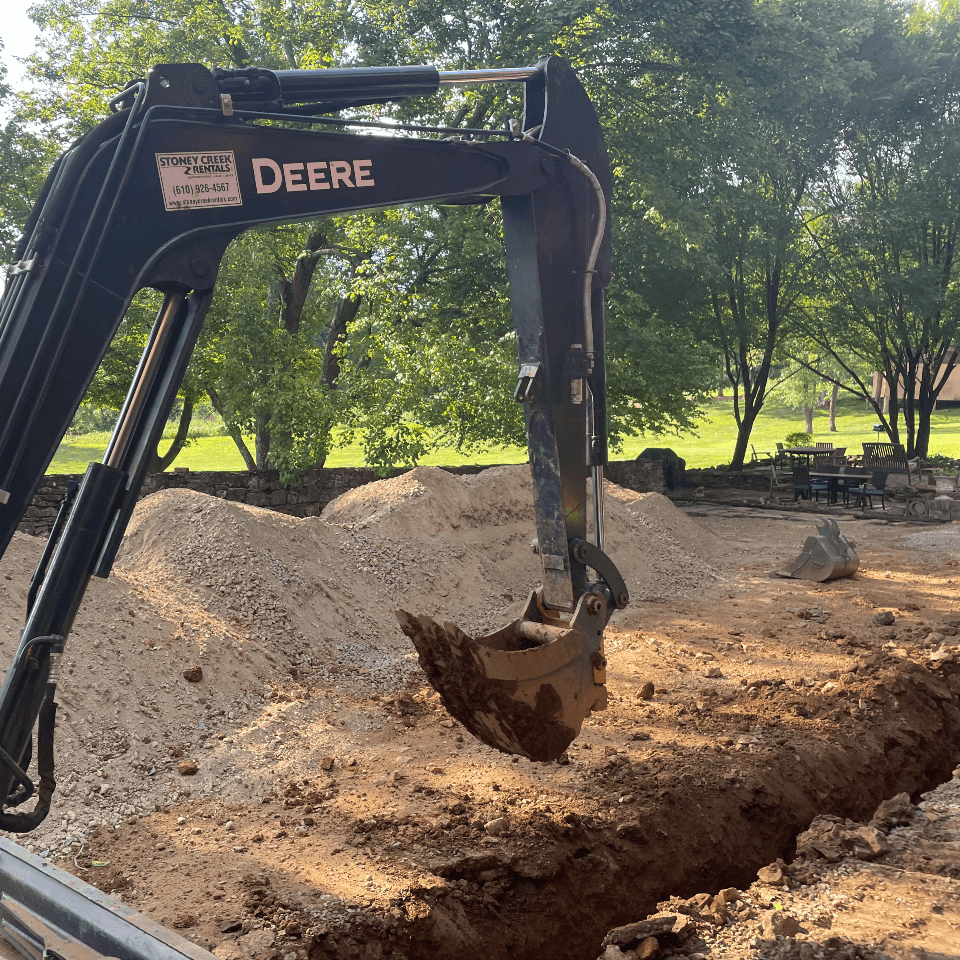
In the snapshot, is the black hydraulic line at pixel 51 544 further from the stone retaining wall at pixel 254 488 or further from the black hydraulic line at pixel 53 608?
the stone retaining wall at pixel 254 488

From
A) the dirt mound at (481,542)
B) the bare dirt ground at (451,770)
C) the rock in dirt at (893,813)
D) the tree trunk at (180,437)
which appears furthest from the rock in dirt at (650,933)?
the tree trunk at (180,437)

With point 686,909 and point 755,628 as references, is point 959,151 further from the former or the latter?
point 686,909

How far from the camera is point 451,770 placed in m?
7.27

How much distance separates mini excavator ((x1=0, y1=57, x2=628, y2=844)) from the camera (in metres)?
3.99

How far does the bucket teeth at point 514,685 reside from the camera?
17.1ft

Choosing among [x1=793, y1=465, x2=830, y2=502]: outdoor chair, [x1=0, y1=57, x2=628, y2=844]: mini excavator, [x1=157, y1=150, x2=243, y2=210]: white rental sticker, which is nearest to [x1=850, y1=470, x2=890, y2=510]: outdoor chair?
[x1=793, y1=465, x2=830, y2=502]: outdoor chair

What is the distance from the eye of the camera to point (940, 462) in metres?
26.8

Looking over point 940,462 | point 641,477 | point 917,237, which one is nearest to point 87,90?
point 641,477

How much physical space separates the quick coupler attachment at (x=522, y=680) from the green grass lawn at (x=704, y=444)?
25268mm

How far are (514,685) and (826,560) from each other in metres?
10.3

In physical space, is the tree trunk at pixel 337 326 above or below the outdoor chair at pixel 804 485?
above

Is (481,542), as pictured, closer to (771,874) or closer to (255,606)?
(255,606)

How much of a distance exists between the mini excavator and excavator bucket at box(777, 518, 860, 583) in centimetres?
944

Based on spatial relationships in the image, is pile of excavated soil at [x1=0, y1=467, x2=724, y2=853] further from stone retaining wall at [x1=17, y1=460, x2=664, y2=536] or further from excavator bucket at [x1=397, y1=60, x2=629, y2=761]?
stone retaining wall at [x1=17, y1=460, x2=664, y2=536]
